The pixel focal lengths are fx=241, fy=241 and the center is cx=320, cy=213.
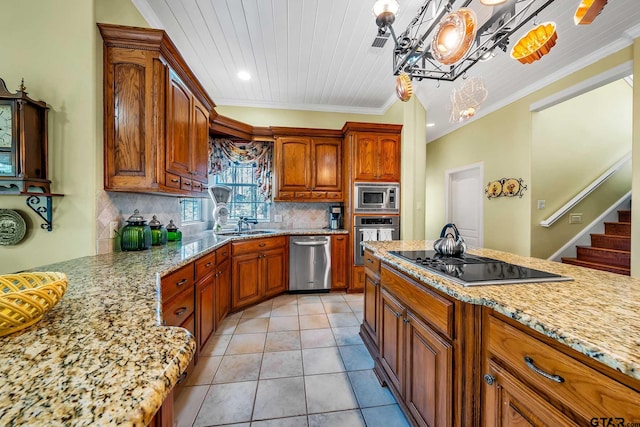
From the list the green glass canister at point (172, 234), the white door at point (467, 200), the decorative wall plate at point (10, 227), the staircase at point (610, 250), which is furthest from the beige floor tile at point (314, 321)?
the staircase at point (610, 250)

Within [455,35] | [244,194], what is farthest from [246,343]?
[455,35]

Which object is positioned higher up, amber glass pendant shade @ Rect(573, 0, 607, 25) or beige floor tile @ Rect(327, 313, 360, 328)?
amber glass pendant shade @ Rect(573, 0, 607, 25)

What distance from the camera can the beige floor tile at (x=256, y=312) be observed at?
2738 mm

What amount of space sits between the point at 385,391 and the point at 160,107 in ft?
8.37

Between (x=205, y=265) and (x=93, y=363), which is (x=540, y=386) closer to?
(x=93, y=363)

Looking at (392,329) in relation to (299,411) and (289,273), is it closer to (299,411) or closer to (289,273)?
(299,411)

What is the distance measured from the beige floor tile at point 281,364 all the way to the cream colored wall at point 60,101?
1479 millimetres

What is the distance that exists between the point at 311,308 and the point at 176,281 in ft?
6.05

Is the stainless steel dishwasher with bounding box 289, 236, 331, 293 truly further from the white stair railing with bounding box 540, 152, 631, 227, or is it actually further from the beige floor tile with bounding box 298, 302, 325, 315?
the white stair railing with bounding box 540, 152, 631, 227

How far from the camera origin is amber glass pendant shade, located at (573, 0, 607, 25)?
3.27 ft

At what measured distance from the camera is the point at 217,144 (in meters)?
3.54

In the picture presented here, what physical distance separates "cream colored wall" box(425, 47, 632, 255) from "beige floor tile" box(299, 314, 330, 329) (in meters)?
2.98

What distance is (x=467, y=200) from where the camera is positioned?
4.68m

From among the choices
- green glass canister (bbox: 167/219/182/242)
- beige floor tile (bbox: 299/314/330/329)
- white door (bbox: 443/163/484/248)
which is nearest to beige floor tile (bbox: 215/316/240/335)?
beige floor tile (bbox: 299/314/330/329)
